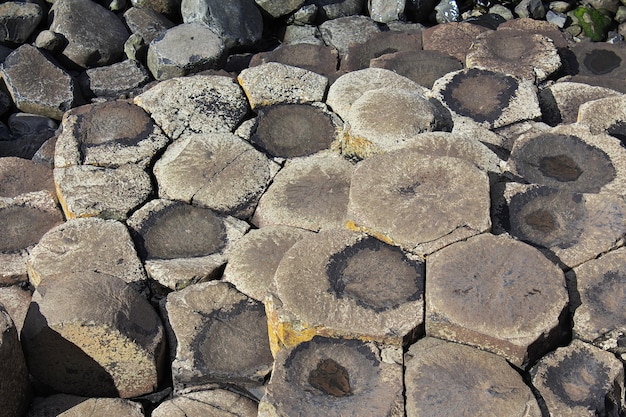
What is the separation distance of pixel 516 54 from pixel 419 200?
7.82 feet

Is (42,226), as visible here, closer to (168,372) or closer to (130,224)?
(130,224)

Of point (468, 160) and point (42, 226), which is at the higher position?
point (468, 160)

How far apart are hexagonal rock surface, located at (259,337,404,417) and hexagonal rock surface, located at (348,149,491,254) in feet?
2.03

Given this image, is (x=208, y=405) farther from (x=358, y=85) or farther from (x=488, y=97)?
(x=488, y=97)

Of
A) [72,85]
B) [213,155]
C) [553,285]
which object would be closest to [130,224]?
[213,155]

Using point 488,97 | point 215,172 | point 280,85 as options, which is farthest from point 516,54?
point 215,172

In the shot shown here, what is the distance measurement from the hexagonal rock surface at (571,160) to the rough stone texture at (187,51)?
3.08 metres

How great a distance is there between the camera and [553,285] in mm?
3342

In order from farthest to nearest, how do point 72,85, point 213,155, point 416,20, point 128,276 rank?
point 416,20 < point 72,85 < point 213,155 < point 128,276

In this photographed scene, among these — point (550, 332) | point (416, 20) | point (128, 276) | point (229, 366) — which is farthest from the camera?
point (416, 20)

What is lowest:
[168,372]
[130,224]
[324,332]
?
[168,372]

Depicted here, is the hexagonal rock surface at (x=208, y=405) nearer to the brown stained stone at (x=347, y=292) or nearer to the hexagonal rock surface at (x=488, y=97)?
the brown stained stone at (x=347, y=292)

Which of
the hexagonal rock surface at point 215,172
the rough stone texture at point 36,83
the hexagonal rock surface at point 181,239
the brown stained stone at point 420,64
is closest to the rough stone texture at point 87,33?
the rough stone texture at point 36,83

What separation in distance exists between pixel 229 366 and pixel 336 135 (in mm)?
1847
